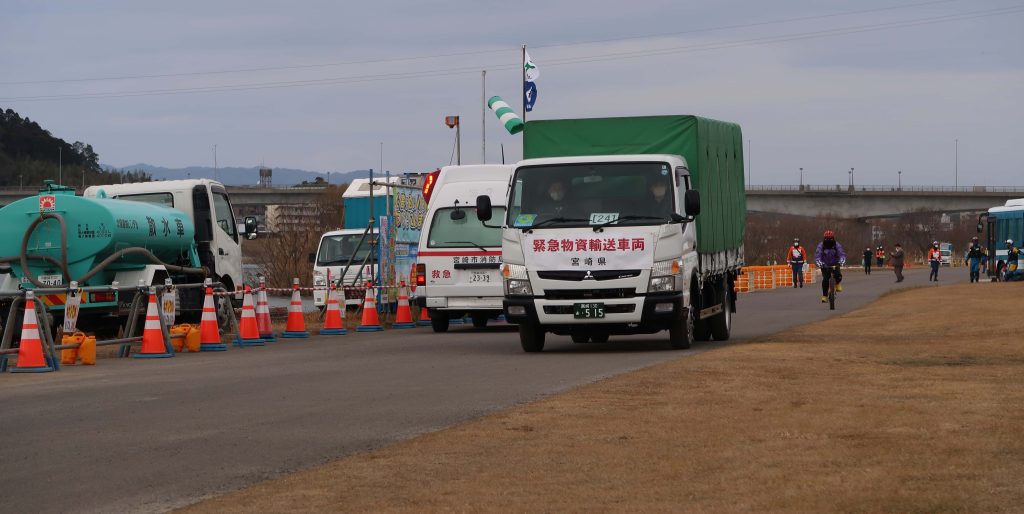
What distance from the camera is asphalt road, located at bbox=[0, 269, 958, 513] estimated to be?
8.58 metres

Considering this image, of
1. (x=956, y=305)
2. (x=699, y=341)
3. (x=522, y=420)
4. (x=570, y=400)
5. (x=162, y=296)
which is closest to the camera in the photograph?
(x=522, y=420)

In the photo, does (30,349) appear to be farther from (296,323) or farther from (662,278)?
(296,323)

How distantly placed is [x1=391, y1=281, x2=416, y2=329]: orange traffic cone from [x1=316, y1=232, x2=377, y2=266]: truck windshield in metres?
7.98

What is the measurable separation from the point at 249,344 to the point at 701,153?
24.5 feet

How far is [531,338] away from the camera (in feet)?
63.5

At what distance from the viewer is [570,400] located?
482 inches

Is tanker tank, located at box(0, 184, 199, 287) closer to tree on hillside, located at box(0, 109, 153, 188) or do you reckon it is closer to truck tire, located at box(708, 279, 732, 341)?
truck tire, located at box(708, 279, 732, 341)

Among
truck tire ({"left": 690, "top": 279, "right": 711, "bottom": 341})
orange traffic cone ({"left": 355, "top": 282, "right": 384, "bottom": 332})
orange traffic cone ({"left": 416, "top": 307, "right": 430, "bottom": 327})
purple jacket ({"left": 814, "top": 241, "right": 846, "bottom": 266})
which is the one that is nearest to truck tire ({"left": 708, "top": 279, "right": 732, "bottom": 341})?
truck tire ({"left": 690, "top": 279, "right": 711, "bottom": 341})

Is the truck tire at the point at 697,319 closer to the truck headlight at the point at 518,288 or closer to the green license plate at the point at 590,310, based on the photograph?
the green license plate at the point at 590,310

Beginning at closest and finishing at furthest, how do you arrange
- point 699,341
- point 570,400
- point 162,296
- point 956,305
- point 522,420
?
point 522,420 → point 570,400 → point 162,296 → point 699,341 → point 956,305

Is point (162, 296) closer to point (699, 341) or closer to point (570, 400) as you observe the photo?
point (699, 341)

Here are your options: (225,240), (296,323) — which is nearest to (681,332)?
(296,323)

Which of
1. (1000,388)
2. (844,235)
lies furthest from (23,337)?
(844,235)

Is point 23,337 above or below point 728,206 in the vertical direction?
below
